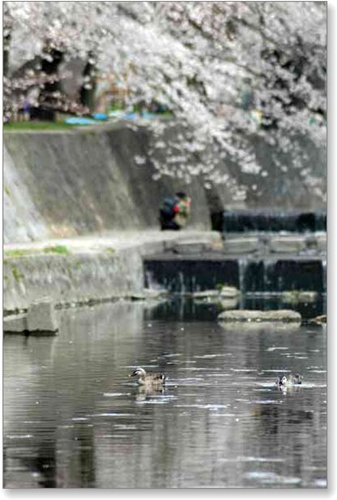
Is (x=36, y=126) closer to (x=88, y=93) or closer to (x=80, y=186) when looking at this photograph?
(x=80, y=186)

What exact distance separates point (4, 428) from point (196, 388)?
3.18 meters

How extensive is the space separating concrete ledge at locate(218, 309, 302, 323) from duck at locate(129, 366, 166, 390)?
7.20 metres

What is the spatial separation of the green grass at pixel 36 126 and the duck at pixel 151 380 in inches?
643

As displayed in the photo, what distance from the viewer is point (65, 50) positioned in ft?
95.8

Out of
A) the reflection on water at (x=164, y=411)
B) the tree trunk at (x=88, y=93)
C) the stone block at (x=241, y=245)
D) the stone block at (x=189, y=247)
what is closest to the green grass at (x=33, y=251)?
the reflection on water at (x=164, y=411)

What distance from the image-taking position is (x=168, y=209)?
35.7 metres

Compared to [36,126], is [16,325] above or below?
below

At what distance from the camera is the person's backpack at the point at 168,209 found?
1400 inches

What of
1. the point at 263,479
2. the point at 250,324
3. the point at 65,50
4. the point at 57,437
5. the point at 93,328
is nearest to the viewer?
the point at 263,479

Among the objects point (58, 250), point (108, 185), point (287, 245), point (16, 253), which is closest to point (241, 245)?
point (287, 245)

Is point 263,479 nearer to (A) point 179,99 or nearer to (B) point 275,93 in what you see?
(A) point 179,99

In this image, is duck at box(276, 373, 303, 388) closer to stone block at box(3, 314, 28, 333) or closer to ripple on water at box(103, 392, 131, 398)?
ripple on water at box(103, 392, 131, 398)

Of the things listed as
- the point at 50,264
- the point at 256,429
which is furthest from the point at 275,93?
the point at 256,429

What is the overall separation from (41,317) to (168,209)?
14.1 meters
